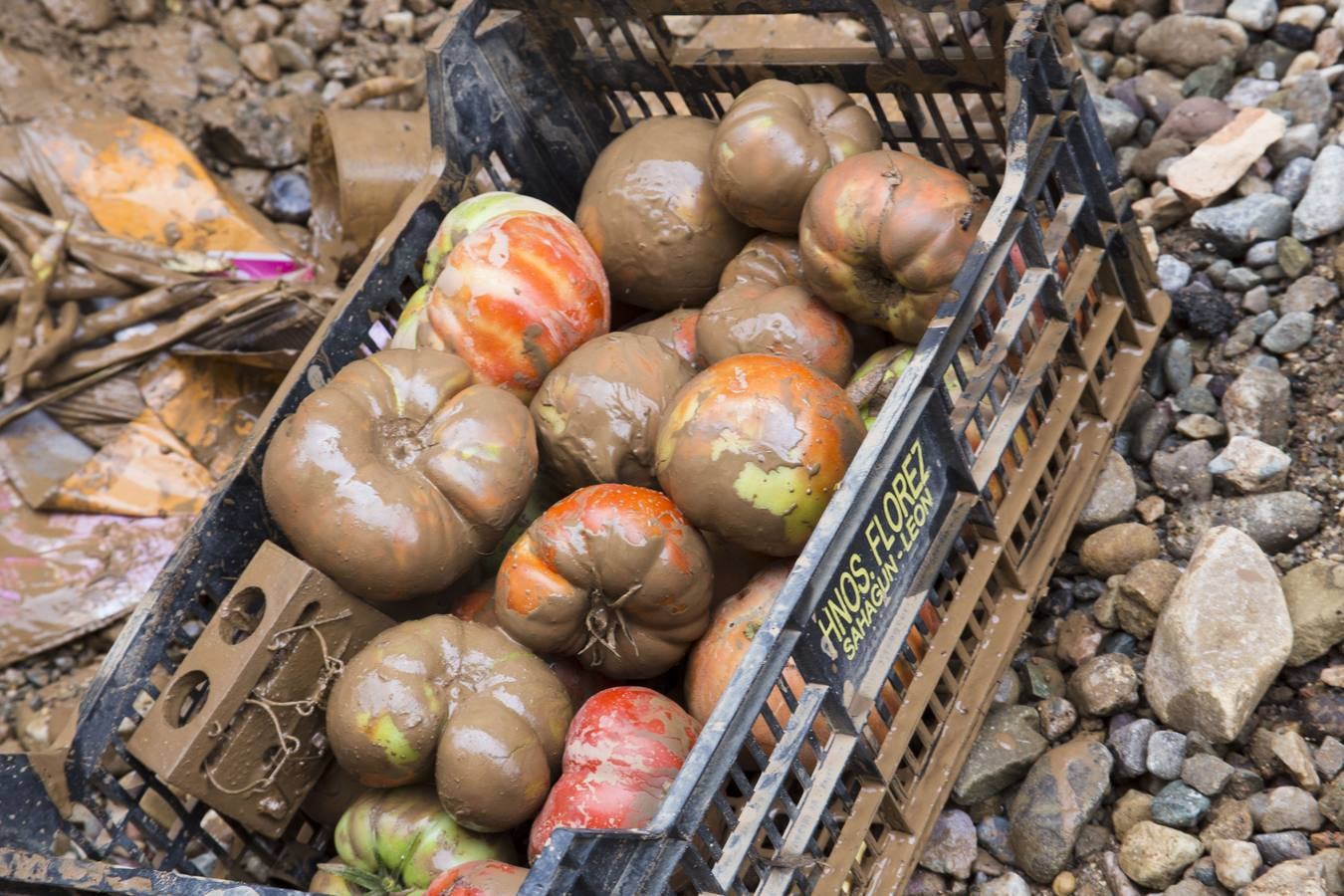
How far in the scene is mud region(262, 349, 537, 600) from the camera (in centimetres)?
288

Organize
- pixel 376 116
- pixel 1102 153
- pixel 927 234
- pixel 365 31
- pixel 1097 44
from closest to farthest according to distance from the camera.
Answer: pixel 927 234 → pixel 1102 153 → pixel 1097 44 → pixel 376 116 → pixel 365 31

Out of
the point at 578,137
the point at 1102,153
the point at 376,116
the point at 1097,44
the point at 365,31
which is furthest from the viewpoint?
the point at 365,31

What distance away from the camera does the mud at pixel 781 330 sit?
3.07 m

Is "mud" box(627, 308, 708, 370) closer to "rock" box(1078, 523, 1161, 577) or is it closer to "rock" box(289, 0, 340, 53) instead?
"rock" box(1078, 523, 1161, 577)

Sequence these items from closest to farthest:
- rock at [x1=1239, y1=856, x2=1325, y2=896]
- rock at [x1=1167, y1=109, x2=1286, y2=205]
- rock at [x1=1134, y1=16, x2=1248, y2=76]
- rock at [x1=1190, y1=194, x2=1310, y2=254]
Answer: rock at [x1=1239, y1=856, x2=1325, y2=896] < rock at [x1=1190, y1=194, x2=1310, y2=254] < rock at [x1=1167, y1=109, x2=1286, y2=205] < rock at [x1=1134, y1=16, x2=1248, y2=76]

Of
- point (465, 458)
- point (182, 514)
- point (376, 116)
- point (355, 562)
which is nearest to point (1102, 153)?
point (465, 458)

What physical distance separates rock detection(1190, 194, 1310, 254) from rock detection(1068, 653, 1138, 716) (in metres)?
1.24

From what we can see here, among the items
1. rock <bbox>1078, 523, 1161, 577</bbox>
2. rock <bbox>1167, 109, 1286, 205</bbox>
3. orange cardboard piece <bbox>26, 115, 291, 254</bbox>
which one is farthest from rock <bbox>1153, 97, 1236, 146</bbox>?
orange cardboard piece <bbox>26, 115, 291, 254</bbox>

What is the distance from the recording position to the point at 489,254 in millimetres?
3242

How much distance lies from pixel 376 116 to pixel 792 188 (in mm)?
2066

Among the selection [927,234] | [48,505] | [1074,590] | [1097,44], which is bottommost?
[1074,590]

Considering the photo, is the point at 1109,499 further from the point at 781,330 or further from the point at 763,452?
the point at 763,452

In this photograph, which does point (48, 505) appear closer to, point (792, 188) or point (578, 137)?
point (578, 137)

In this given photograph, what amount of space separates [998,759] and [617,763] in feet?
2.91
